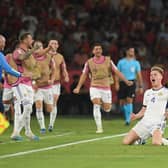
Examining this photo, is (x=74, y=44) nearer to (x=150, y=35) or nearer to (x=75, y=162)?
(x=150, y=35)

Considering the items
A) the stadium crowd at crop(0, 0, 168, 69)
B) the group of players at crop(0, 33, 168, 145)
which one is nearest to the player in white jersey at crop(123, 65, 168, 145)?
the group of players at crop(0, 33, 168, 145)

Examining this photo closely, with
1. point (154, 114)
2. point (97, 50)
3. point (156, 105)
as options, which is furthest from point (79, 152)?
point (97, 50)

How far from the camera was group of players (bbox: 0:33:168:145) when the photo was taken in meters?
16.6

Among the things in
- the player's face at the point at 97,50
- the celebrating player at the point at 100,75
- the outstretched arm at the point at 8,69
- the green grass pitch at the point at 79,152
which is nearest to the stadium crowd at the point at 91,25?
the celebrating player at the point at 100,75

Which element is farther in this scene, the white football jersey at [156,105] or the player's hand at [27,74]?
the player's hand at [27,74]

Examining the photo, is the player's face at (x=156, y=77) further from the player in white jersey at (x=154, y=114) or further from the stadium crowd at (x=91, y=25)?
the stadium crowd at (x=91, y=25)

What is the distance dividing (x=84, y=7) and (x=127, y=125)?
10.1 metres

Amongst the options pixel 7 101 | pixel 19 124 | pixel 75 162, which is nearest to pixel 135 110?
pixel 7 101

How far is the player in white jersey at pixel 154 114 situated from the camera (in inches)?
648

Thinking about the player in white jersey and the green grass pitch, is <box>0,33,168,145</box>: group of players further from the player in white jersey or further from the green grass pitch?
the green grass pitch

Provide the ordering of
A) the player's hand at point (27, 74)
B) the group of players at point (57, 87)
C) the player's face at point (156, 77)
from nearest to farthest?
the player's face at point (156, 77), the group of players at point (57, 87), the player's hand at point (27, 74)

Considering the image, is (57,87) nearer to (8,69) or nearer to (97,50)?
(97,50)

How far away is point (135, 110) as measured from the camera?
29.1m

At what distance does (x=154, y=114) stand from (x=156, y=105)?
0.18m
